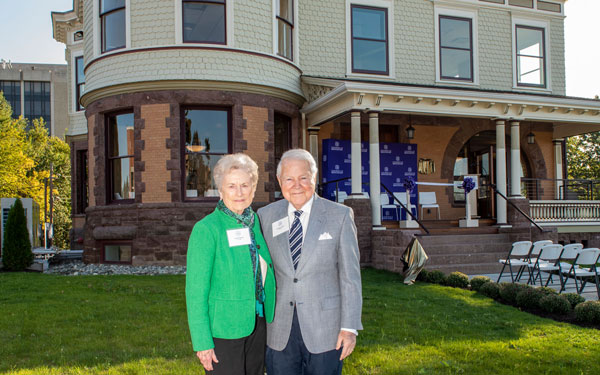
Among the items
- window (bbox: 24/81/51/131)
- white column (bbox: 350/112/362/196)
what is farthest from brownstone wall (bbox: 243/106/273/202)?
window (bbox: 24/81/51/131)

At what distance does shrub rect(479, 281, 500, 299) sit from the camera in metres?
8.30

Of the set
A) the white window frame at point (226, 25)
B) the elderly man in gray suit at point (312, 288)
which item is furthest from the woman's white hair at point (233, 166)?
the white window frame at point (226, 25)

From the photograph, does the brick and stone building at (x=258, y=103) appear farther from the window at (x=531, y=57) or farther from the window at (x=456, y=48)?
the window at (x=531, y=57)

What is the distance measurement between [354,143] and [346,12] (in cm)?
475

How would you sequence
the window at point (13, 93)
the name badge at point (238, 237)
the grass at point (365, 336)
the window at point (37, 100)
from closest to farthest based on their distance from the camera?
the name badge at point (238, 237), the grass at point (365, 336), the window at point (13, 93), the window at point (37, 100)

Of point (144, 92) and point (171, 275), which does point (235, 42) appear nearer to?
point (144, 92)

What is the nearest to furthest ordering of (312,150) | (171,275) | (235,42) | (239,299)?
(239,299) < (171,275) < (235,42) < (312,150)

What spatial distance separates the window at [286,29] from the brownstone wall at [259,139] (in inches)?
76.6

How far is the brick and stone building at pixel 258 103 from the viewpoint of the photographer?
1202 centimetres

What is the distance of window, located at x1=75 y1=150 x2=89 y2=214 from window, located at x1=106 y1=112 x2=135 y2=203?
6.85 meters

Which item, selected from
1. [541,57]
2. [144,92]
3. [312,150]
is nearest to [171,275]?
[144,92]

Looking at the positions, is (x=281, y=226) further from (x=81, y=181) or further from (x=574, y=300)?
(x=81, y=181)

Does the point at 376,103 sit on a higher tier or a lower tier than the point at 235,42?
lower

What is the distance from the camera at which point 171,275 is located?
10789 millimetres
